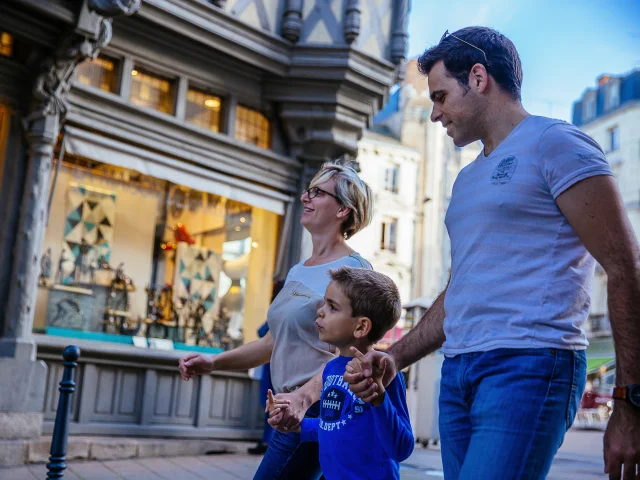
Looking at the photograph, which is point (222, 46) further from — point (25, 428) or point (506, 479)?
point (506, 479)

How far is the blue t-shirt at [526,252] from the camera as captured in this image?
219cm

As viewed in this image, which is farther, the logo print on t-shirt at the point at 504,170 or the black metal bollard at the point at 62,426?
the black metal bollard at the point at 62,426

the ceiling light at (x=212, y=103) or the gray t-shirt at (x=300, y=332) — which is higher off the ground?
the ceiling light at (x=212, y=103)

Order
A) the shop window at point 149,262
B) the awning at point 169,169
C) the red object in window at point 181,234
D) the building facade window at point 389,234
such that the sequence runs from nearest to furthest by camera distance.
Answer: the awning at point 169,169
the shop window at point 149,262
the red object in window at point 181,234
the building facade window at point 389,234

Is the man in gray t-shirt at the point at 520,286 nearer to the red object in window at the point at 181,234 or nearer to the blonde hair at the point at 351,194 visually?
the blonde hair at the point at 351,194

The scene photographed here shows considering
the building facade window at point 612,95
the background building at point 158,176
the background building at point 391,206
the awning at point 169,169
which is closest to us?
the background building at point 158,176

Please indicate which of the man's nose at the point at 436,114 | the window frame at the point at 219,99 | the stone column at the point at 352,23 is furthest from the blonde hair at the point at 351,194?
the stone column at the point at 352,23

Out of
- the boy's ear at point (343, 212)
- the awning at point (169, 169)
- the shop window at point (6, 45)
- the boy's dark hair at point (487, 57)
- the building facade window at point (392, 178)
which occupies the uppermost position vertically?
the building facade window at point (392, 178)

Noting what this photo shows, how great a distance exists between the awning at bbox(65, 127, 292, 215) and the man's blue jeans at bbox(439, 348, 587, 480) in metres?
7.58

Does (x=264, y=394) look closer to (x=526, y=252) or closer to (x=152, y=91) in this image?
(x=152, y=91)

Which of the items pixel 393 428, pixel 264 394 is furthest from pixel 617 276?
pixel 264 394

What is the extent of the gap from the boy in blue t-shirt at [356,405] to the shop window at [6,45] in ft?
22.1

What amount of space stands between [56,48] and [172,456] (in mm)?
4622

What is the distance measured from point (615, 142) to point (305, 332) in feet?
168
